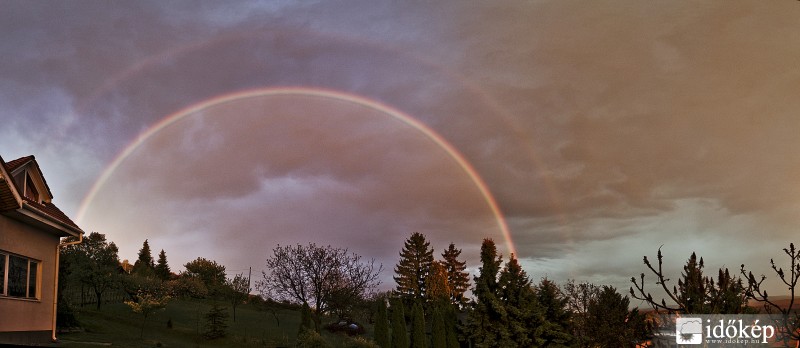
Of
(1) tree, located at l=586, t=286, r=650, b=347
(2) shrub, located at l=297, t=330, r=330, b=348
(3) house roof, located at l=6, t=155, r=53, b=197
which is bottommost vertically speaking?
(2) shrub, located at l=297, t=330, r=330, b=348

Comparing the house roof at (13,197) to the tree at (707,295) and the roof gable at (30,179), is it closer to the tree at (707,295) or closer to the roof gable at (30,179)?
the roof gable at (30,179)

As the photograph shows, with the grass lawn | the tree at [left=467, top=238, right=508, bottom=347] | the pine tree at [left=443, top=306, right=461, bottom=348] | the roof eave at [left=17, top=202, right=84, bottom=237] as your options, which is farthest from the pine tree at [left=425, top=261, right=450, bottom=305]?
the roof eave at [left=17, top=202, right=84, bottom=237]

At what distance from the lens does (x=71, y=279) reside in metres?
48.1

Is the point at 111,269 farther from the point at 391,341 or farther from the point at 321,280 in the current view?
the point at 391,341

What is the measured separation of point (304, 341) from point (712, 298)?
27979 millimetres

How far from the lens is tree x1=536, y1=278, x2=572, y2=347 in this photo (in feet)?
105

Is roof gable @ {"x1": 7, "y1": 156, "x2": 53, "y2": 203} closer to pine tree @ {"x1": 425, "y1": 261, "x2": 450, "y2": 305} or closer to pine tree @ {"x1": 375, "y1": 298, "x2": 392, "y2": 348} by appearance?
pine tree @ {"x1": 375, "y1": 298, "x2": 392, "y2": 348}

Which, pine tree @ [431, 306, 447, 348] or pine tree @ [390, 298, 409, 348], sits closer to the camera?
pine tree @ [431, 306, 447, 348]

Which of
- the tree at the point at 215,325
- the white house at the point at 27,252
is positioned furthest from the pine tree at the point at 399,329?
the white house at the point at 27,252

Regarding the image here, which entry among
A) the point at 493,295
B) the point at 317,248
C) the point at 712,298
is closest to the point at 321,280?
the point at 317,248

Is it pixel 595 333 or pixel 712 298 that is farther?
pixel 595 333

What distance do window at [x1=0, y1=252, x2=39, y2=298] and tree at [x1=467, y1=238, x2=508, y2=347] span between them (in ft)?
70.4

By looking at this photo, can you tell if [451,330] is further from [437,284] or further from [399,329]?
[437,284]

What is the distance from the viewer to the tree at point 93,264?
4822 cm
